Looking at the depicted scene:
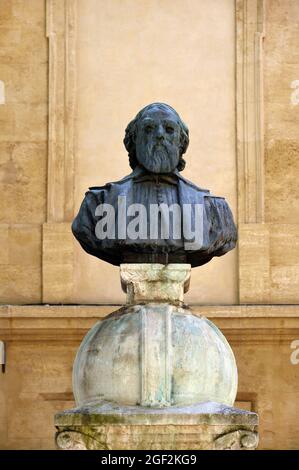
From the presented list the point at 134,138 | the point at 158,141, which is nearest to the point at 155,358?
the point at 158,141

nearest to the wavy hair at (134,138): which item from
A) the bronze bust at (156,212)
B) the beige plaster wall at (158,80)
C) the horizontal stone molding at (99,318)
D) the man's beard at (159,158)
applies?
the bronze bust at (156,212)

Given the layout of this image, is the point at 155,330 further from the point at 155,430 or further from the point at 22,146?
the point at 22,146

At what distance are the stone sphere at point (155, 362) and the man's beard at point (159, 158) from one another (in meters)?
0.98

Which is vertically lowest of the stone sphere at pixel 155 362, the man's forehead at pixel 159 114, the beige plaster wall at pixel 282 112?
the stone sphere at pixel 155 362

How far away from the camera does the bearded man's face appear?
583 inches

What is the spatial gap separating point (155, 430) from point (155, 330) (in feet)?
2.38

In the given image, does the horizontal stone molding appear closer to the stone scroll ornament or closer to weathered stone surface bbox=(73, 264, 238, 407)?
the stone scroll ornament

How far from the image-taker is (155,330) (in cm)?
1416

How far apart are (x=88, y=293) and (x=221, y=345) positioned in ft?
23.8

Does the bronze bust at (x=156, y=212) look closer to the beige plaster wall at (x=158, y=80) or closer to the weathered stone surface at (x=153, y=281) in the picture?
the weathered stone surface at (x=153, y=281)

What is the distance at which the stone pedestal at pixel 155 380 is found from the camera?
13703 millimetres

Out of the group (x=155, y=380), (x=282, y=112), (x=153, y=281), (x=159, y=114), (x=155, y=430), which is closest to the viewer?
(x=155, y=430)

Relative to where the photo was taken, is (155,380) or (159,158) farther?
(159,158)

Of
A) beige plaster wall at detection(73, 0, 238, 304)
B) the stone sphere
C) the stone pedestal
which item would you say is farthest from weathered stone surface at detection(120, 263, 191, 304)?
beige plaster wall at detection(73, 0, 238, 304)
